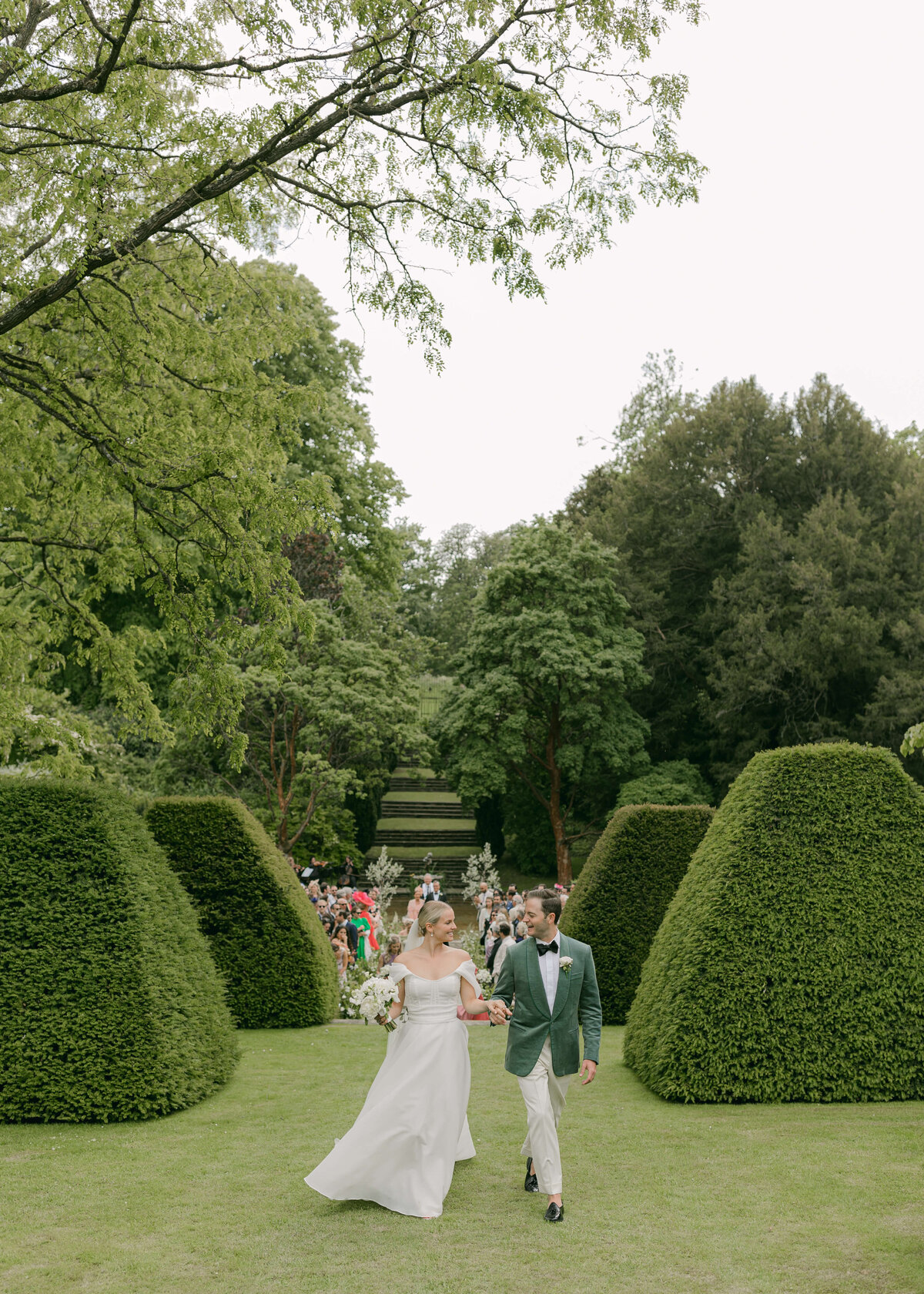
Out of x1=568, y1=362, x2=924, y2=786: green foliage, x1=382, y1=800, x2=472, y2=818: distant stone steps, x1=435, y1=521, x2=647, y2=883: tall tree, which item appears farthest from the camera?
x1=382, y1=800, x2=472, y2=818: distant stone steps

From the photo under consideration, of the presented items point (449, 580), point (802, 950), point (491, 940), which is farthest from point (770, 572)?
point (449, 580)

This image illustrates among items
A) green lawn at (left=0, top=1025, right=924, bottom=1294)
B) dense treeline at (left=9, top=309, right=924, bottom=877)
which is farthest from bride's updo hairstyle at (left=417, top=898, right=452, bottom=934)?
dense treeline at (left=9, top=309, right=924, bottom=877)

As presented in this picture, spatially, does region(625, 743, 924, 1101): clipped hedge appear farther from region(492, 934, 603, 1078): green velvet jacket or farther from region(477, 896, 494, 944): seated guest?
region(477, 896, 494, 944): seated guest

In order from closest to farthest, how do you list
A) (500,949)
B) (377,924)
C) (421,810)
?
(500,949)
(377,924)
(421,810)

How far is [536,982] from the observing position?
635 centimetres

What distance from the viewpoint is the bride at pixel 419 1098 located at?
20.3 feet

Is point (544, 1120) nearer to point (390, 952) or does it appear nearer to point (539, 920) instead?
point (539, 920)

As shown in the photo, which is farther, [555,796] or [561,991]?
[555,796]

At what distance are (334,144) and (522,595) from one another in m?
25.0

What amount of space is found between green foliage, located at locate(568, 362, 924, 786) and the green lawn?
24.6 m

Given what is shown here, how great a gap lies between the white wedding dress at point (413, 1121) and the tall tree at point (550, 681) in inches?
1032

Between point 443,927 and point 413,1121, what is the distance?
1099 mm

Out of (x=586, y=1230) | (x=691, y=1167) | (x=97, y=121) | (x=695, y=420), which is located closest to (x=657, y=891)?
(x=691, y=1167)

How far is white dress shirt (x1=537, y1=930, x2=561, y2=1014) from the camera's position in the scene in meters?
6.35
